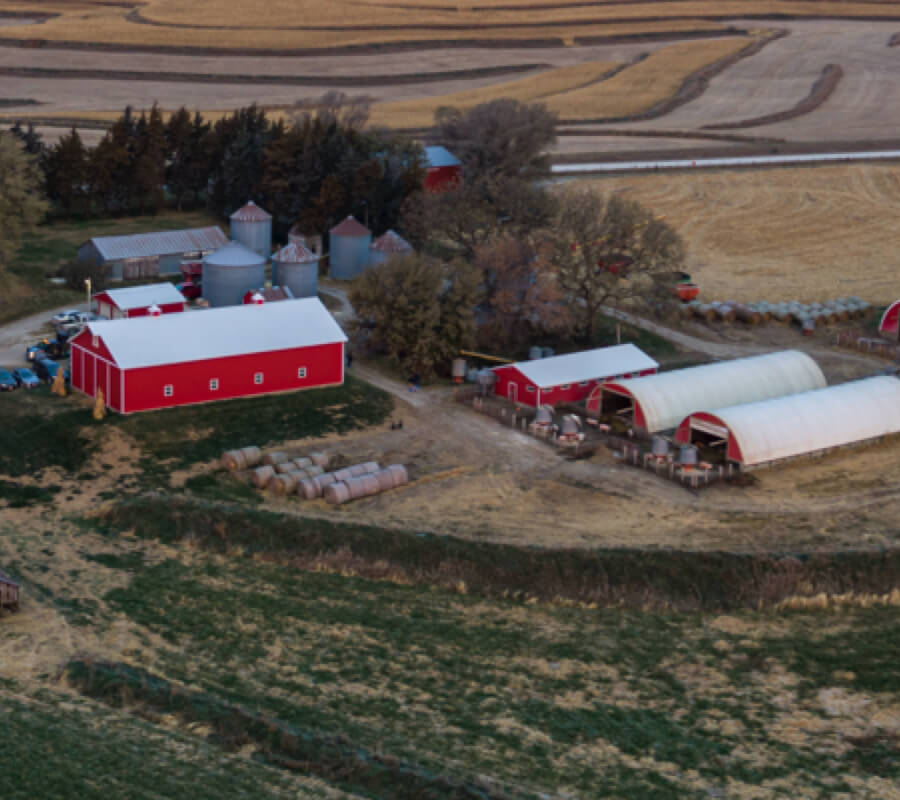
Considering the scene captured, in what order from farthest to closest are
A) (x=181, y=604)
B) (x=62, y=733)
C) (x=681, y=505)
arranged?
(x=681, y=505) < (x=181, y=604) < (x=62, y=733)

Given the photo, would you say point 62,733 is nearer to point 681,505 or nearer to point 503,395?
point 681,505

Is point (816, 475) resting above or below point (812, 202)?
below

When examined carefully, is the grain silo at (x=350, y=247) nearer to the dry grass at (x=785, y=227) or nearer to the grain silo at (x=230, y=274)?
the grain silo at (x=230, y=274)

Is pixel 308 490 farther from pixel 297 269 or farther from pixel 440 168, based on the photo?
pixel 440 168

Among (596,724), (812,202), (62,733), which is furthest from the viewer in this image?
(812,202)

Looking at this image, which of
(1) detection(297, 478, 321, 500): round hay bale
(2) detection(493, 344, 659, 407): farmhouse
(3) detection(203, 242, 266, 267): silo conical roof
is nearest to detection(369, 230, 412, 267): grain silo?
(3) detection(203, 242, 266, 267): silo conical roof

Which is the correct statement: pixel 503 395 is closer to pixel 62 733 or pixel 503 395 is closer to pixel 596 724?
pixel 596 724

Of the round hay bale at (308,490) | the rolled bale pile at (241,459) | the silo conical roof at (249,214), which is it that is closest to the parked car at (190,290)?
the silo conical roof at (249,214)

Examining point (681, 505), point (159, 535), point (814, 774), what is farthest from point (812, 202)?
point (814, 774)

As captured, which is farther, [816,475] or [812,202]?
[812,202]
